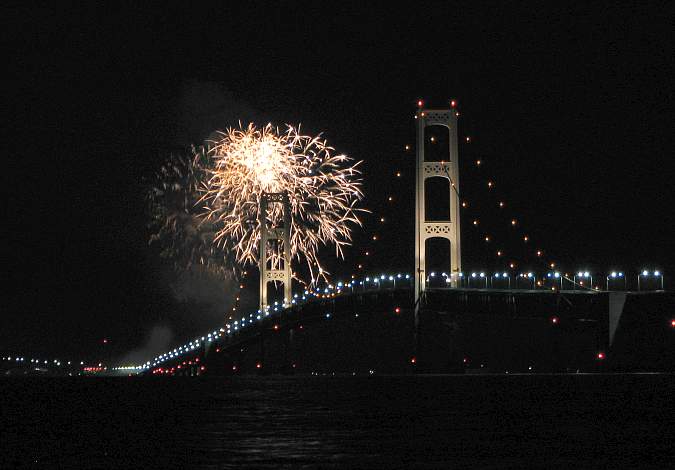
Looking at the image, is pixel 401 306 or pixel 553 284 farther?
pixel 401 306

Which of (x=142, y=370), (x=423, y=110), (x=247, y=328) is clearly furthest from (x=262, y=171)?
(x=142, y=370)

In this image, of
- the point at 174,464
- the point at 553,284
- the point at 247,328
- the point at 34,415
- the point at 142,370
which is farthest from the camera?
the point at 142,370

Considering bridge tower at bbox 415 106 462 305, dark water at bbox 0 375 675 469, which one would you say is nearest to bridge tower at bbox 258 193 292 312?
bridge tower at bbox 415 106 462 305

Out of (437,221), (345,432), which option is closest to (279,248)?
(437,221)

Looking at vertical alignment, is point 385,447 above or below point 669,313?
below

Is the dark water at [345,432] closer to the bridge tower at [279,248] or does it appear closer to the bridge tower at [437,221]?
the bridge tower at [437,221]

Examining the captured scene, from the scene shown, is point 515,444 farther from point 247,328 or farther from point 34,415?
point 247,328

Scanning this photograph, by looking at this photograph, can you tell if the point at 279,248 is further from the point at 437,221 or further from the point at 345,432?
the point at 345,432

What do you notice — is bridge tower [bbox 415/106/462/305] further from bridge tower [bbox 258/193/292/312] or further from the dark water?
the dark water
